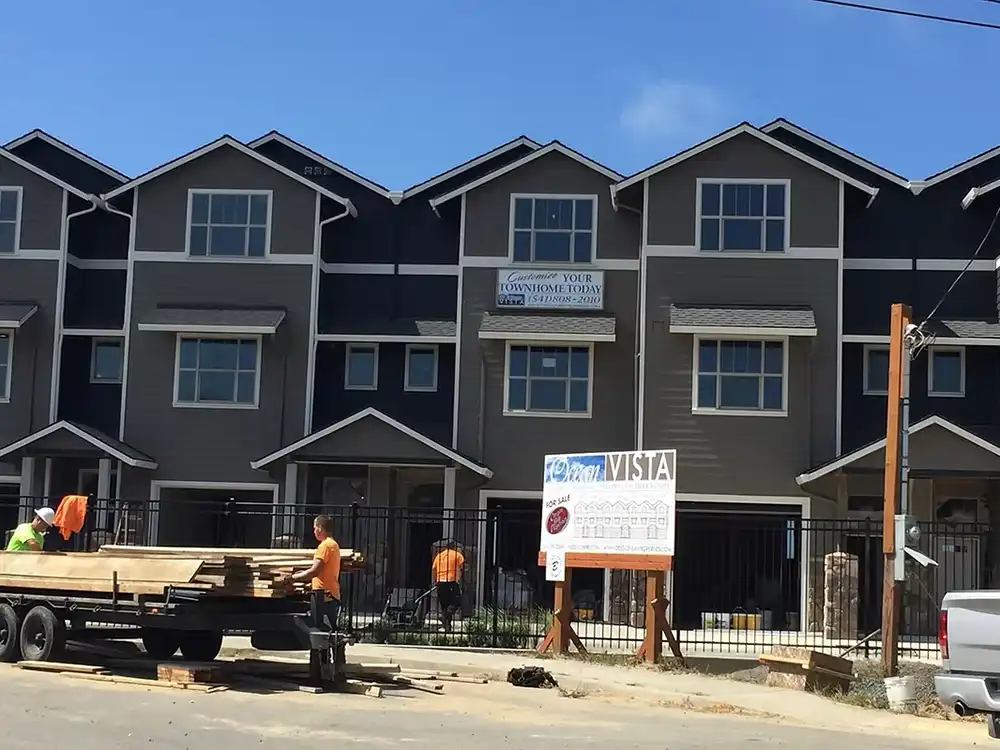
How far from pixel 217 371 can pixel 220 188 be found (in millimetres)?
3898

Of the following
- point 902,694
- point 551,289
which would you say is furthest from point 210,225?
point 902,694

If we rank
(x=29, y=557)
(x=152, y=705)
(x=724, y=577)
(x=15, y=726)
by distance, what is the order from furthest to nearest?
(x=724, y=577) → (x=29, y=557) → (x=152, y=705) → (x=15, y=726)

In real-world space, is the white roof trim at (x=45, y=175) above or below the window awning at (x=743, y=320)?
above

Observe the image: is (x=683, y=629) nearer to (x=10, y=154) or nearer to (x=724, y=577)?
(x=724, y=577)

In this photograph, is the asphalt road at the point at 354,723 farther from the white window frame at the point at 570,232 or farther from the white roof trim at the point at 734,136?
the white roof trim at the point at 734,136

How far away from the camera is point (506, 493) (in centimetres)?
2578

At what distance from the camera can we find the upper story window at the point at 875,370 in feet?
83.9

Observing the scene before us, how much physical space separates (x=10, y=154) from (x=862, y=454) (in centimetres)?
1868

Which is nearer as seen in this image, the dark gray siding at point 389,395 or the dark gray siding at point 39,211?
the dark gray siding at point 389,395

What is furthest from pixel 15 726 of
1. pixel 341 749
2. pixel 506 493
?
pixel 506 493

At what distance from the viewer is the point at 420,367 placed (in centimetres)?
2692

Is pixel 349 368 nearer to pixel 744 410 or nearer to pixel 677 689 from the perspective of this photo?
pixel 744 410

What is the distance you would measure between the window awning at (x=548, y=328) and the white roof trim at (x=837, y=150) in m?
5.38

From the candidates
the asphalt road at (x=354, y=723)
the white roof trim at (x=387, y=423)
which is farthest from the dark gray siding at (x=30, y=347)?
the asphalt road at (x=354, y=723)
